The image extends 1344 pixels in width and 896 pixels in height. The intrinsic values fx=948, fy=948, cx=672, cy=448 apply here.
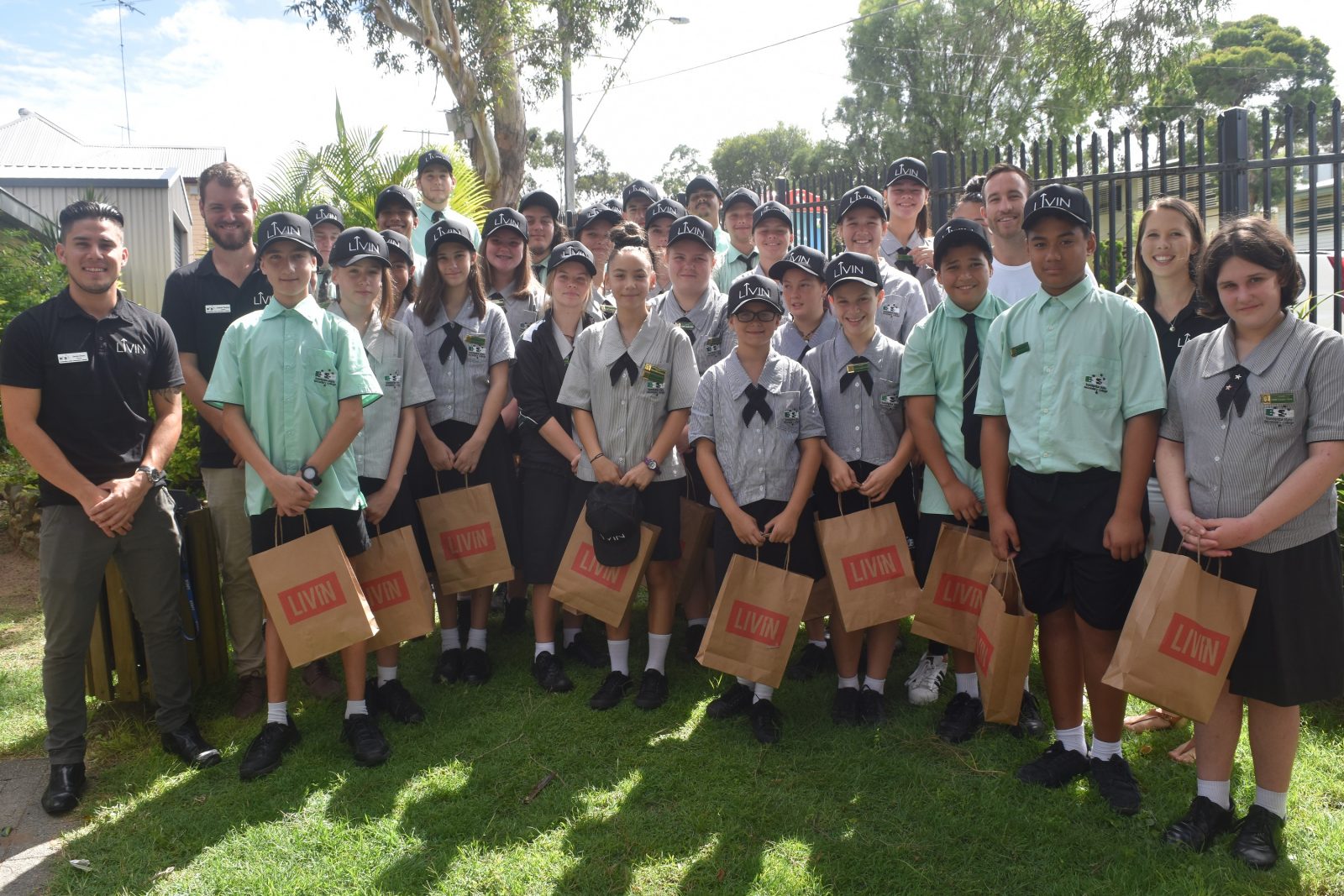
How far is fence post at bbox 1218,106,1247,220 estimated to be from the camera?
19.7 ft

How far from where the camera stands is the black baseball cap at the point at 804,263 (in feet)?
15.5

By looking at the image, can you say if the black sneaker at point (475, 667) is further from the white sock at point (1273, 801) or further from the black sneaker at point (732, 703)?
the white sock at point (1273, 801)

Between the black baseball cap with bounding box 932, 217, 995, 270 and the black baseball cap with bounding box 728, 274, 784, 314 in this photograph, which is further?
the black baseball cap with bounding box 728, 274, 784, 314

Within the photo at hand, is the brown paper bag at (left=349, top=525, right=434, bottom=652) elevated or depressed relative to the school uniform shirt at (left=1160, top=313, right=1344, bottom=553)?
depressed

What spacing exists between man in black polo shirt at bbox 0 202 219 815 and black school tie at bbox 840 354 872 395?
308 cm

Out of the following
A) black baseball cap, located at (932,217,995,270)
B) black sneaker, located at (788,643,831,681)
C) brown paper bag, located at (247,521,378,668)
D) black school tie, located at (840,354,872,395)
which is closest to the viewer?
brown paper bag, located at (247,521,378,668)

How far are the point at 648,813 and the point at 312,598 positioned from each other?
5.41 feet

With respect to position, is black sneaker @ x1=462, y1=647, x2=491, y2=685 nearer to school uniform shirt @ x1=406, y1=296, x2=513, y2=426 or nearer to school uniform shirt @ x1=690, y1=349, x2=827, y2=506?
school uniform shirt @ x1=406, y1=296, x2=513, y2=426

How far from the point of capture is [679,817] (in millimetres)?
3650

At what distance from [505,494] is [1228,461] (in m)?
3.43

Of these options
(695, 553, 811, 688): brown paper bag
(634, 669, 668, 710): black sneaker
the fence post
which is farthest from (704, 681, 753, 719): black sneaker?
the fence post

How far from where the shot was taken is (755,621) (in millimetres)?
4176

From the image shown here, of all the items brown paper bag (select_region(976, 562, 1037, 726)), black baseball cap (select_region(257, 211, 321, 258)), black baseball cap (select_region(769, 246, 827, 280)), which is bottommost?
brown paper bag (select_region(976, 562, 1037, 726))

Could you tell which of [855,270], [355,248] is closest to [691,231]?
[855,270]
